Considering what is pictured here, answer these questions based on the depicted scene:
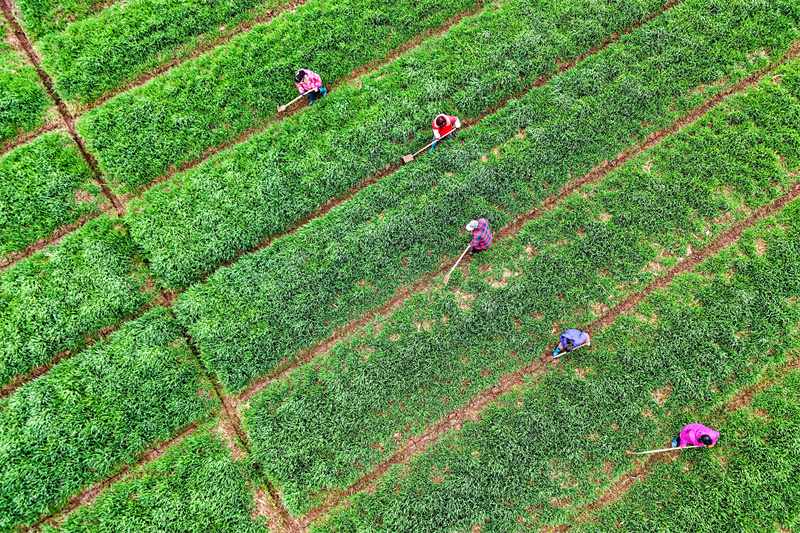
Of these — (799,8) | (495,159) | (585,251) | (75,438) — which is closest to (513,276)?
(585,251)

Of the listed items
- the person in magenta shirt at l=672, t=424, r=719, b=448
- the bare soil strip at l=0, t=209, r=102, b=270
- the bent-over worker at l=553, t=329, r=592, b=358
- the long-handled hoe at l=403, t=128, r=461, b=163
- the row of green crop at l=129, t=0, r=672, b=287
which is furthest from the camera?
the long-handled hoe at l=403, t=128, r=461, b=163

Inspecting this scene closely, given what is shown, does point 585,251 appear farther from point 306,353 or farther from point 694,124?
point 306,353

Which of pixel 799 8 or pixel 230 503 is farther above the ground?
pixel 799 8

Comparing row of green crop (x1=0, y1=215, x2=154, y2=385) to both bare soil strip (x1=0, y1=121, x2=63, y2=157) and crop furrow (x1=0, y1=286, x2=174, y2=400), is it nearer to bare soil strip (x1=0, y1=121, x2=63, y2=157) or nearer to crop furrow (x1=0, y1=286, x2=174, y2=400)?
crop furrow (x1=0, y1=286, x2=174, y2=400)

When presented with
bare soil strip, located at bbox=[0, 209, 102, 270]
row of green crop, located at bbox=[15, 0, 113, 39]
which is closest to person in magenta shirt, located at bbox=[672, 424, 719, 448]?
bare soil strip, located at bbox=[0, 209, 102, 270]

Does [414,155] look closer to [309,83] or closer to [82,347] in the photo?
[309,83]

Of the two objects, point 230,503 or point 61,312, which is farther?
point 61,312

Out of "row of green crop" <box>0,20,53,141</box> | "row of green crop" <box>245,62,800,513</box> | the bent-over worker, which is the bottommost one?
the bent-over worker
